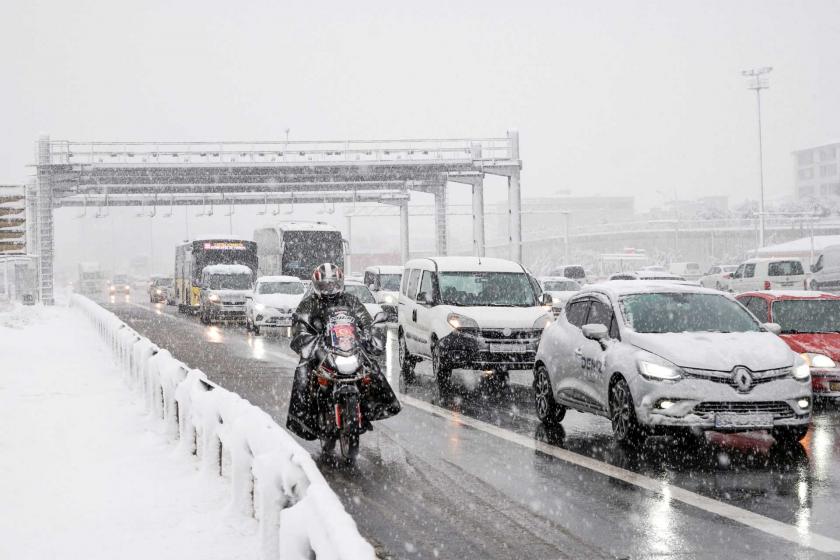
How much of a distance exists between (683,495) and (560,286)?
30169 mm

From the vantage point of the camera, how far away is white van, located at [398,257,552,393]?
1506 centimetres

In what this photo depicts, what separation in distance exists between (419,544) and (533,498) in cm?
148

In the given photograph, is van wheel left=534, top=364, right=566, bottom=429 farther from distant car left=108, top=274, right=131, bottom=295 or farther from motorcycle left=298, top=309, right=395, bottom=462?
distant car left=108, top=274, right=131, bottom=295

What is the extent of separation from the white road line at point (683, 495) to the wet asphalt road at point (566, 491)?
0.23ft

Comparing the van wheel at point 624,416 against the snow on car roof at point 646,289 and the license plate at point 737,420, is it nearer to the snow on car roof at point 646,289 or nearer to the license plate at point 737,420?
the license plate at point 737,420

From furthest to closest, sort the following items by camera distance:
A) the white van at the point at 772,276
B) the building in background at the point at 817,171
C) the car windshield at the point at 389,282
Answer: the building in background at the point at 817,171, the white van at the point at 772,276, the car windshield at the point at 389,282

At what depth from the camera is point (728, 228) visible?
4176 inches

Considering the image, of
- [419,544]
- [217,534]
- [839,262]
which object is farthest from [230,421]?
[839,262]

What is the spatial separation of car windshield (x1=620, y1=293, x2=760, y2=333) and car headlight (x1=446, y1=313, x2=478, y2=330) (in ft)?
15.4

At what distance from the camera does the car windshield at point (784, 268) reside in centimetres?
4128

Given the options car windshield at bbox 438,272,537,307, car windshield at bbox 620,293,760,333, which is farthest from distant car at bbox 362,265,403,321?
car windshield at bbox 620,293,760,333

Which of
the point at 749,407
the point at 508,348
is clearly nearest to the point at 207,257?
the point at 508,348

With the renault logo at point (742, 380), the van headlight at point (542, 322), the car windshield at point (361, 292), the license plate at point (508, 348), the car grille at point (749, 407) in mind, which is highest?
the car windshield at point (361, 292)

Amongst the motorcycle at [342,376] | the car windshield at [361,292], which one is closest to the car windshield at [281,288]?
the car windshield at [361,292]
